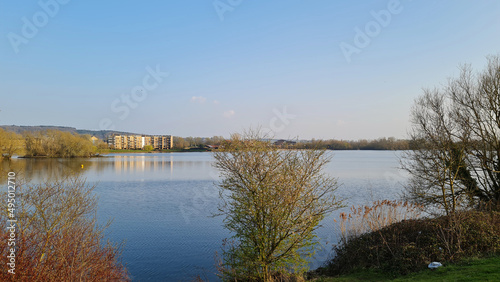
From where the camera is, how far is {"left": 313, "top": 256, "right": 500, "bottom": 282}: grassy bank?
7.28 metres

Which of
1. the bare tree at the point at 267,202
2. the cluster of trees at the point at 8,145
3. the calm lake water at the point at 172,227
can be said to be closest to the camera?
the bare tree at the point at 267,202

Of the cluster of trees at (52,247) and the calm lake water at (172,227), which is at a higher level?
the cluster of trees at (52,247)

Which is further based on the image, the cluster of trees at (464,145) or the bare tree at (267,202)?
the cluster of trees at (464,145)

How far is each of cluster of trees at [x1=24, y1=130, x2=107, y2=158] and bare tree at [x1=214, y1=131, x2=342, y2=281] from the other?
85226mm

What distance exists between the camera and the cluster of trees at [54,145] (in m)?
78.0

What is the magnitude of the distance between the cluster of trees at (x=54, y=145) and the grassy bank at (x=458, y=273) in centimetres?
8719

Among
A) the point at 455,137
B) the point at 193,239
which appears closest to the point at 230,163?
the point at 193,239

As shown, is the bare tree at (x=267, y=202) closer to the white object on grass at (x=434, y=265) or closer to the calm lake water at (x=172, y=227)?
the calm lake water at (x=172, y=227)

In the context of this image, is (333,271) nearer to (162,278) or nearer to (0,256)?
(162,278)

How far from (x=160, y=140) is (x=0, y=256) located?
183 meters

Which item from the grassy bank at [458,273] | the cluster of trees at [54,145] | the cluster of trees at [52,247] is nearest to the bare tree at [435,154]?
the grassy bank at [458,273]

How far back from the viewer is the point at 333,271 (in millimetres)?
11469

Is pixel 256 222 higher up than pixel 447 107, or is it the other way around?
pixel 447 107

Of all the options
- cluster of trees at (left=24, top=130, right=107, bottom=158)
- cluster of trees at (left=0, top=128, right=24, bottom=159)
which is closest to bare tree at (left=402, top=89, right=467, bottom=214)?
cluster of trees at (left=0, top=128, right=24, bottom=159)
